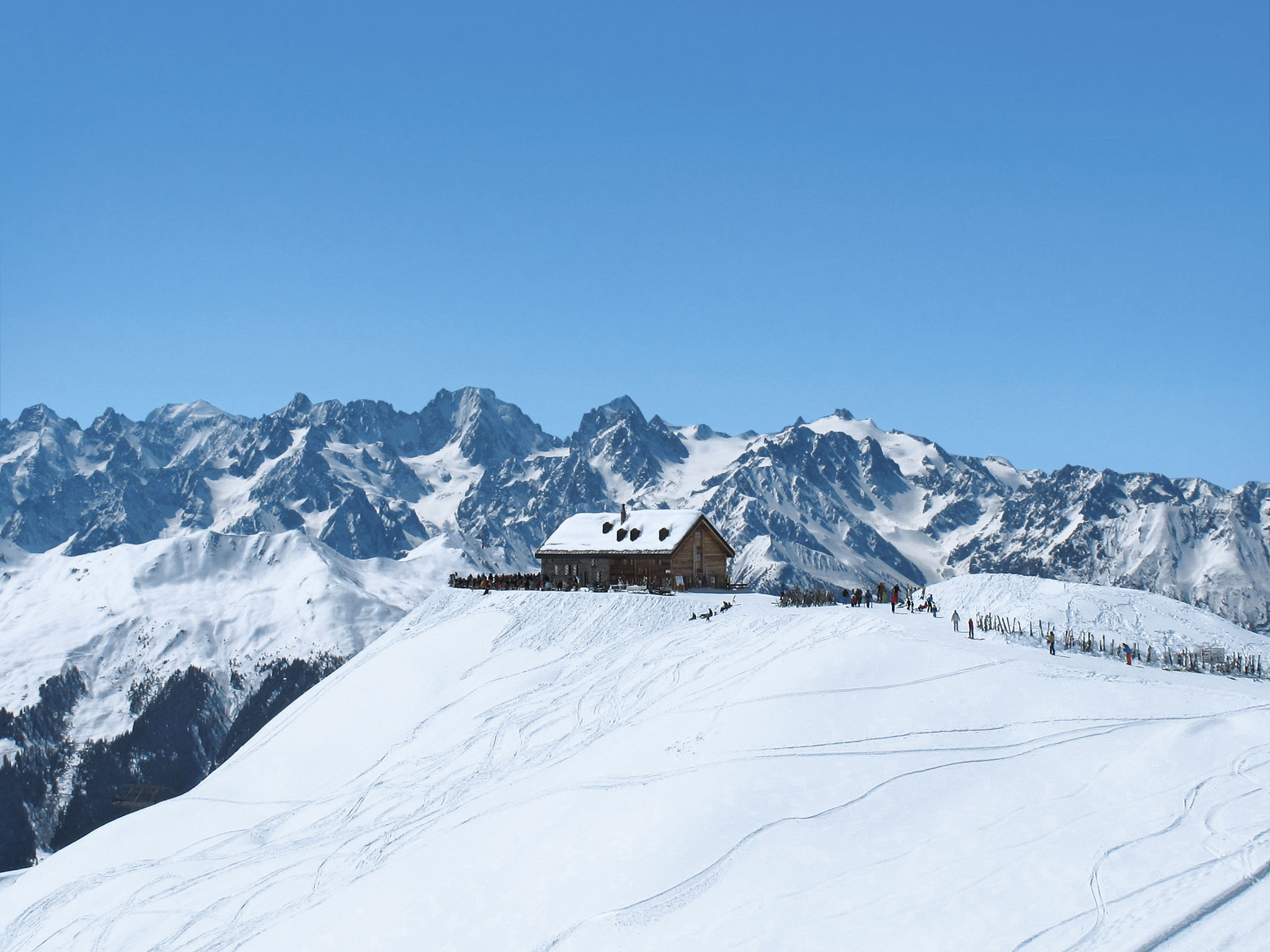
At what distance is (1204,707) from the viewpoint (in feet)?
97.3

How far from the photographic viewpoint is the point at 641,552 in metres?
67.1

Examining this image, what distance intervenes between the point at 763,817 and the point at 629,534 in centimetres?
4489

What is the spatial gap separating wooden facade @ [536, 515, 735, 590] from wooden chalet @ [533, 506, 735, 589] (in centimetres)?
4

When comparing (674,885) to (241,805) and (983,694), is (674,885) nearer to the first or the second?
(983,694)

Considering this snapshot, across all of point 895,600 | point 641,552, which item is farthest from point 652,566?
point 895,600

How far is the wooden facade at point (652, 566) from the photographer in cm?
6669

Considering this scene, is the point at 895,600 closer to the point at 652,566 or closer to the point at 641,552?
the point at 652,566

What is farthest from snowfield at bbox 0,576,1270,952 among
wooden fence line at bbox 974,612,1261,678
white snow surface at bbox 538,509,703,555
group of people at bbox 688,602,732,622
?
white snow surface at bbox 538,509,703,555

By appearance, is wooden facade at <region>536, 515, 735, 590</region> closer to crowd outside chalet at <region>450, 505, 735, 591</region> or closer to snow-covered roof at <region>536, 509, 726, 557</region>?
crowd outside chalet at <region>450, 505, 735, 591</region>

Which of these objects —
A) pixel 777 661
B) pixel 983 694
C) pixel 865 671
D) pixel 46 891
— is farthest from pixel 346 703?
pixel 983 694

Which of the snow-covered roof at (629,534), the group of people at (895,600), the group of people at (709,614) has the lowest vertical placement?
the group of people at (895,600)

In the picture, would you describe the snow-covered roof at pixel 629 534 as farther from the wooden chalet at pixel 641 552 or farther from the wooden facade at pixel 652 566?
the wooden facade at pixel 652 566

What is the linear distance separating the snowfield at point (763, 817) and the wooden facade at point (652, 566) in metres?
19.1

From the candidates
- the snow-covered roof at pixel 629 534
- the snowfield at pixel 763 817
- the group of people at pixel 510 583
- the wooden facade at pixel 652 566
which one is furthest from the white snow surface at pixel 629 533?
the snowfield at pixel 763 817
